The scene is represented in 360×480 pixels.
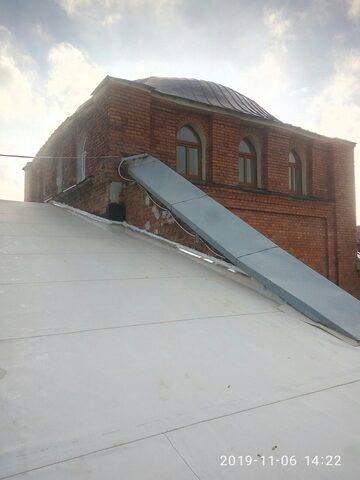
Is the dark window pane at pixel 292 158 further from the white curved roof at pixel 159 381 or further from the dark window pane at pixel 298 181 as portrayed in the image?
the white curved roof at pixel 159 381

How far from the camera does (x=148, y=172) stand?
6055mm

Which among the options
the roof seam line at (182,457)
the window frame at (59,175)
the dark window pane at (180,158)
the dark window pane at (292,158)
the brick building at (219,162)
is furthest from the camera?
the window frame at (59,175)

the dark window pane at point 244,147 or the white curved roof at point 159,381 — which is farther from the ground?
the dark window pane at point 244,147

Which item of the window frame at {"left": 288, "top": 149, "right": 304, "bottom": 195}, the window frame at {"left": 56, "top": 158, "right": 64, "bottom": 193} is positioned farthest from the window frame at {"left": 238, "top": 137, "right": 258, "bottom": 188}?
the window frame at {"left": 56, "top": 158, "right": 64, "bottom": 193}

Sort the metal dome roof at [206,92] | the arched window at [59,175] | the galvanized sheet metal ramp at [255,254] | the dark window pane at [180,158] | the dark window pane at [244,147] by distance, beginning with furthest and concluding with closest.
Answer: the arched window at [59,175] < the metal dome roof at [206,92] < the dark window pane at [244,147] < the dark window pane at [180,158] < the galvanized sheet metal ramp at [255,254]

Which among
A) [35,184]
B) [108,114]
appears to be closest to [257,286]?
[108,114]

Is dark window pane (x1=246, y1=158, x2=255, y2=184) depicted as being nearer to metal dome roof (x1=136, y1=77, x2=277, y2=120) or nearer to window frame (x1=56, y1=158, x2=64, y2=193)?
metal dome roof (x1=136, y1=77, x2=277, y2=120)

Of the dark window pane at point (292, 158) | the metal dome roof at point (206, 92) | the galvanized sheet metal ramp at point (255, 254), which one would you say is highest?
the metal dome roof at point (206, 92)

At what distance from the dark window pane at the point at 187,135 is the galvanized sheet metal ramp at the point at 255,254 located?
2521 mm

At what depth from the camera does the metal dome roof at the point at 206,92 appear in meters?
9.87

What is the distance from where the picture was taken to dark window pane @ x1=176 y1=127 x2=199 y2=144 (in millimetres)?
8594

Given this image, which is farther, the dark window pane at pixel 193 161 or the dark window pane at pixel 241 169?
the dark window pane at pixel 241 169

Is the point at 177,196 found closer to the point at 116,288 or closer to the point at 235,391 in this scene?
the point at 116,288

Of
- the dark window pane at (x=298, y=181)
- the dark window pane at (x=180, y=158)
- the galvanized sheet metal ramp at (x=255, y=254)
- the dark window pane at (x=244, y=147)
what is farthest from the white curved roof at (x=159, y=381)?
the dark window pane at (x=298, y=181)
